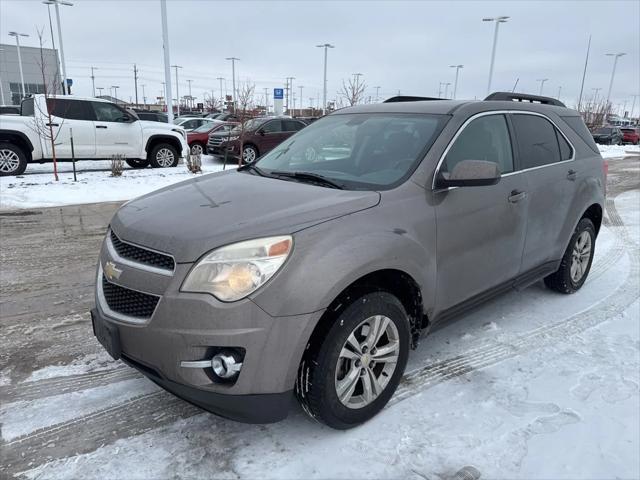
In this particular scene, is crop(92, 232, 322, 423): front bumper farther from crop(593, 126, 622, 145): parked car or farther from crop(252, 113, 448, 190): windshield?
crop(593, 126, 622, 145): parked car

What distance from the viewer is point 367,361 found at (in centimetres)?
263

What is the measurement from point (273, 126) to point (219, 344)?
49.8 ft

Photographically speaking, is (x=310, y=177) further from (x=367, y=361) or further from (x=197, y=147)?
(x=197, y=147)

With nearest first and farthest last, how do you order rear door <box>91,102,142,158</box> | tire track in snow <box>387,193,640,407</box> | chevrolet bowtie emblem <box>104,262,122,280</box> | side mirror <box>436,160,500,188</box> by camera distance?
chevrolet bowtie emblem <box>104,262,122,280</box>
side mirror <box>436,160,500,188</box>
tire track in snow <box>387,193,640,407</box>
rear door <box>91,102,142,158</box>

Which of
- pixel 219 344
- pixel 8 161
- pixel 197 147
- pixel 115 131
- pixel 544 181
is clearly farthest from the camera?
pixel 197 147

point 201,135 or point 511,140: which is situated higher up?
point 511,140

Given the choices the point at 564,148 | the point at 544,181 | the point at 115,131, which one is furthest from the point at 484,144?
the point at 115,131

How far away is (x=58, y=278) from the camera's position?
4996 millimetres

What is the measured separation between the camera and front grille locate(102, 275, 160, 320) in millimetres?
2340

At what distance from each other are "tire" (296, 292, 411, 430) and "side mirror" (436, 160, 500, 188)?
0.80 m

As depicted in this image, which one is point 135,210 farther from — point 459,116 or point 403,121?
point 459,116

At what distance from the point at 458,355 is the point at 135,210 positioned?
2401mm

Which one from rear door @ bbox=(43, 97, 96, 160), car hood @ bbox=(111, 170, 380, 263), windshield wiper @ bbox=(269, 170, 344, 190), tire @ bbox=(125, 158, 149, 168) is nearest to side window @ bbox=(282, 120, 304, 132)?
tire @ bbox=(125, 158, 149, 168)

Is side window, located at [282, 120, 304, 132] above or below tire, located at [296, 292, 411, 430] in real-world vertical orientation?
above
